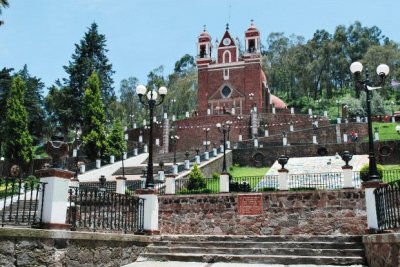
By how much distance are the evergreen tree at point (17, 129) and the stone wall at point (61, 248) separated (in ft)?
93.4

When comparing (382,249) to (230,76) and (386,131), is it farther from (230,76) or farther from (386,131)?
(230,76)

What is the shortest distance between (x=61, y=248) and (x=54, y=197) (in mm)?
944

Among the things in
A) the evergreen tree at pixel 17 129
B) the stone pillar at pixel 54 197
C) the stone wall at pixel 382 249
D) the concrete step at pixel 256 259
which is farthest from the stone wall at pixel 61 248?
the evergreen tree at pixel 17 129

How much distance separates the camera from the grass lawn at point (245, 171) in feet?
99.8

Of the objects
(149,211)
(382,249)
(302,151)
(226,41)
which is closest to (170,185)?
(149,211)

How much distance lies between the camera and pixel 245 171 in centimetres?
3209

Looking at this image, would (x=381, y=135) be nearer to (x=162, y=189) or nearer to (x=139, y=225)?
(x=162, y=189)

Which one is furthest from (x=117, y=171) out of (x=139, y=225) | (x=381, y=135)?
(x=381, y=135)

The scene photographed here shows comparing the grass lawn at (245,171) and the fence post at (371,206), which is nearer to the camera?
the fence post at (371,206)

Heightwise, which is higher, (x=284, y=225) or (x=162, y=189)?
(x=162, y=189)

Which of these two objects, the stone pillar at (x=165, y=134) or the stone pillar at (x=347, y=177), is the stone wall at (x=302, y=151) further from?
the stone pillar at (x=347, y=177)

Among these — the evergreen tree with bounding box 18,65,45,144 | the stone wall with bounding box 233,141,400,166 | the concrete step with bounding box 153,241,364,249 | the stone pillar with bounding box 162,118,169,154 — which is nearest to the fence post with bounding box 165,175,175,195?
the concrete step with bounding box 153,241,364,249

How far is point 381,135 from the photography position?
38.5 m

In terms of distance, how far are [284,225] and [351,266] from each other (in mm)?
8871
